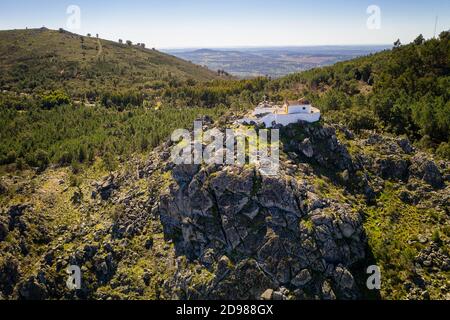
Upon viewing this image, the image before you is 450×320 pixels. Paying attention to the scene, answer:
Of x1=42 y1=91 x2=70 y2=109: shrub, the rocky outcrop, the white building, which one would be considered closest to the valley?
the rocky outcrop

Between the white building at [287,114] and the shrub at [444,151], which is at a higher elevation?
the white building at [287,114]

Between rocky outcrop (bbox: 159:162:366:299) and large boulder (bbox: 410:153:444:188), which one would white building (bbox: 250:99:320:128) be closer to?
rocky outcrop (bbox: 159:162:366:299)

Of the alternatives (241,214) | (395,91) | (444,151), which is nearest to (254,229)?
(241,214)

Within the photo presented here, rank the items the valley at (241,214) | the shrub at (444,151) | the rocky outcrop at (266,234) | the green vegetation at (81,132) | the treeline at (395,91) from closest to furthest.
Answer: the rocky outcrop at (266,234) < the valley at (241,214) < the shrub at (444,151) < the treeline at (395,91) < the green vegetation at (81,132)

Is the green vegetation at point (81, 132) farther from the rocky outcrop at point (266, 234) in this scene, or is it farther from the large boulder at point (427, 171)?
the large boulder at point (427, 171)

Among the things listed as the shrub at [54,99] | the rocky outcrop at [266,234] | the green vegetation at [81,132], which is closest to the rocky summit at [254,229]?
the rocky outcrop at [266,234]
